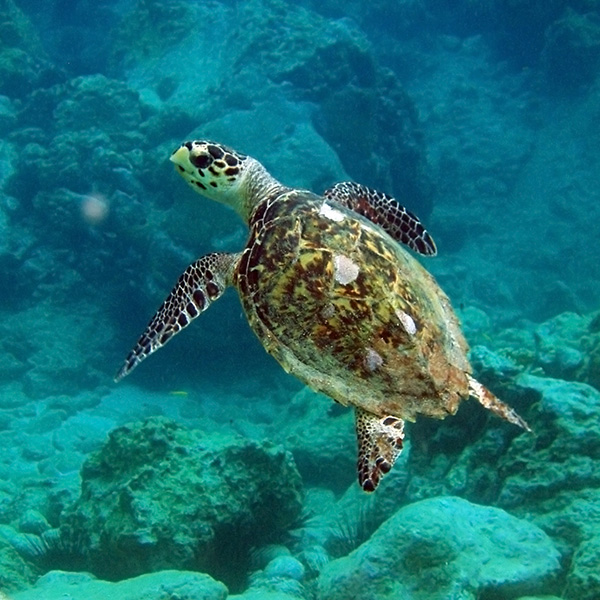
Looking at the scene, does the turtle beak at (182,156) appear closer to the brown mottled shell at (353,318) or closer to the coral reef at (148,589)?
the brown mottled shell at (353,318)

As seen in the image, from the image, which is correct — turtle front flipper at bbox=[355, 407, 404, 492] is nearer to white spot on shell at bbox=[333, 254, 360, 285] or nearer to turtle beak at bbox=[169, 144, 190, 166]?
white spot on shell at bbox=[333, 254, 360, 285]

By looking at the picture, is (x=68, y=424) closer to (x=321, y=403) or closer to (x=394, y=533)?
(x=321, y=403)

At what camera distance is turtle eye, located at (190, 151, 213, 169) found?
4.20 metres

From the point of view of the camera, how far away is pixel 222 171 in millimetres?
4277

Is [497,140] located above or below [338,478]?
above

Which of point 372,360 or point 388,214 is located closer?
point 372,360

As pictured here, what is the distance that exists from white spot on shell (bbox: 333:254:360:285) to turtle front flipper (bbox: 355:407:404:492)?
0.78 metres

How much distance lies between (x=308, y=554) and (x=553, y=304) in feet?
37.1

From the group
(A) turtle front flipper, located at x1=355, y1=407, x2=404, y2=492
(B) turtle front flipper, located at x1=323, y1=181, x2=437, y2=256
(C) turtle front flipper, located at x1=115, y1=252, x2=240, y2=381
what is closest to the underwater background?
(A) turtle front flipper, located at x1=355, y1=407, x2=404, y2=492

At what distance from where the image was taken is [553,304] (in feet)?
47.0

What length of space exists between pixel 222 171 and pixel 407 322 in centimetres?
209

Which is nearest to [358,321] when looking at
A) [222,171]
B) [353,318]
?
[353,318]

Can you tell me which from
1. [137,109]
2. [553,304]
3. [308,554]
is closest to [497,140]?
[553,304]

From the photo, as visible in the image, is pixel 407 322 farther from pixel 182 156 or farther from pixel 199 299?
pixel 182 156
